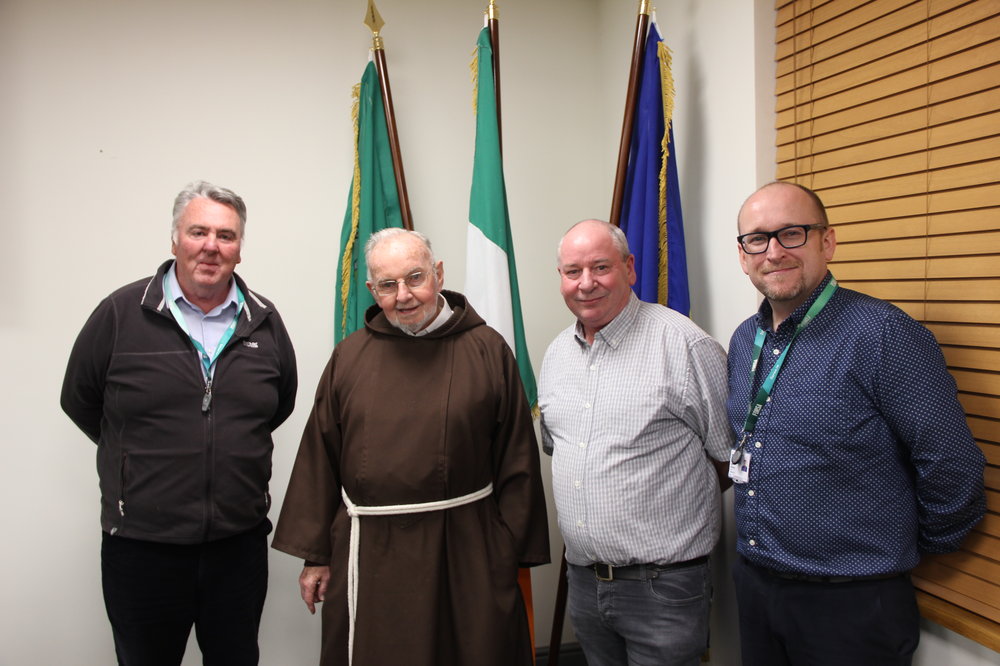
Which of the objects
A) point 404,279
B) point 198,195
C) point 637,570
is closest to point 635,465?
point 637,570

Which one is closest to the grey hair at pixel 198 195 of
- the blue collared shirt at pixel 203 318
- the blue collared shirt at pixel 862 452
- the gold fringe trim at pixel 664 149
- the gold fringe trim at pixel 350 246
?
the blue collared shirt at pixel 203 318

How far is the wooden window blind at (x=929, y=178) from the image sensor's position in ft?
4.46

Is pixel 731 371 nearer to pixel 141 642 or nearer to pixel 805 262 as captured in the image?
pixel 805 262

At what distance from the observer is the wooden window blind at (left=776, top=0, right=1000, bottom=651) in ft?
4.46

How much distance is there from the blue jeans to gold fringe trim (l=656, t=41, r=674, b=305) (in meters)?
0.89

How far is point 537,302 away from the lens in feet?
9.38

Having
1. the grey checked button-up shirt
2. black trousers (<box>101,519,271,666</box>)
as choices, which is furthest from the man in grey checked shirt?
black trousers (<box>101,519,271,666</box>)

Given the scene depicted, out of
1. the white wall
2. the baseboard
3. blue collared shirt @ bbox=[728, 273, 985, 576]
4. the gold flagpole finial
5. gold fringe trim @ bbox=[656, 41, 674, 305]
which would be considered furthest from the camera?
the baseboard

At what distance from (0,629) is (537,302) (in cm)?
225

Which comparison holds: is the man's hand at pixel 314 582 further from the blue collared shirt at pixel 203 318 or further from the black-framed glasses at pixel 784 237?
the black-framed glasses at pixel 784 237

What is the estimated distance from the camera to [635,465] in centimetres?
160

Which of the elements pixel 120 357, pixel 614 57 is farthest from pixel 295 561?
pixel 614 57

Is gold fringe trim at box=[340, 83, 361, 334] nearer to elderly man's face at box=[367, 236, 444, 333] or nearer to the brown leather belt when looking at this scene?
elderly man's face at box=[367, 236, 444, 333]

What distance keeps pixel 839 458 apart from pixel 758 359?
0.87 ft
